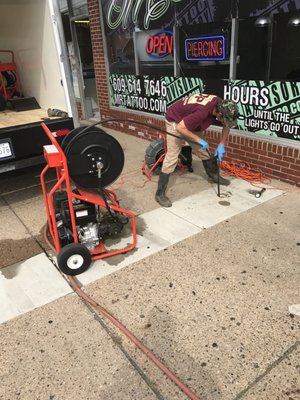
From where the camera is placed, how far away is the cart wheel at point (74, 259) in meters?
3.06

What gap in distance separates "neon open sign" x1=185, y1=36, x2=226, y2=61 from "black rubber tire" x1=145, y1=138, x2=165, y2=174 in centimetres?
150

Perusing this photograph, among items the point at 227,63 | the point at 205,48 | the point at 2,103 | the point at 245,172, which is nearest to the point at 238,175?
the point at 245,172

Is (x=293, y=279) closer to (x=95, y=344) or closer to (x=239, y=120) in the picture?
(x=95, y=344)

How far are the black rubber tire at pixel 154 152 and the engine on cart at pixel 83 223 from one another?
2.14 metres

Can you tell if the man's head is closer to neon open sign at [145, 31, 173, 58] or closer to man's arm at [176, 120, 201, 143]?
man's arm at [176, 120, 201, 143]

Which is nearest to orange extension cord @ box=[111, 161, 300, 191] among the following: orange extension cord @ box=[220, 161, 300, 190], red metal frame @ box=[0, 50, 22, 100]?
orange extension cord @ box=[220, 161, 300, 190]

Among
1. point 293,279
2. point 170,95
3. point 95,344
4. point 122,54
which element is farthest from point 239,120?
point 95,344

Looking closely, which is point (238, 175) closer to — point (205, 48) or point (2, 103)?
point (205, 48)

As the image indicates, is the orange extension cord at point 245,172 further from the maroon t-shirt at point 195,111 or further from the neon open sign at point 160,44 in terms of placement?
the neon open sign at point 160,44

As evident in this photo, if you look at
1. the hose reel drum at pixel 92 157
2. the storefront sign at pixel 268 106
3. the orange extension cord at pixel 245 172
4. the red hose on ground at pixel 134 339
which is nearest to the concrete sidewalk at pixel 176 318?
the red hose on ground at pixel 134 339

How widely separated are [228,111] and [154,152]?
1675 millimetres

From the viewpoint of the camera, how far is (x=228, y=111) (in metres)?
3.92

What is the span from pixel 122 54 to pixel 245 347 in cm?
662

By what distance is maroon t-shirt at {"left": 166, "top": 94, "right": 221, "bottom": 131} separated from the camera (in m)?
4.03
